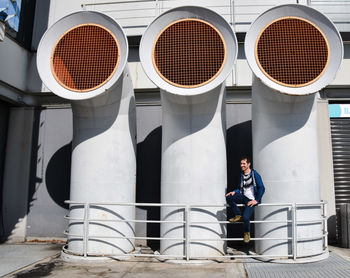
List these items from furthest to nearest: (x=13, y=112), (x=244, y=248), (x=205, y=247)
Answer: (x=13, y=112), (x=244, y=248), (x=205, y=247)

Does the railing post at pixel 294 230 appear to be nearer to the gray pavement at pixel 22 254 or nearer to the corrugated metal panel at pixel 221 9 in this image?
the gray pavement at pixel 22 254

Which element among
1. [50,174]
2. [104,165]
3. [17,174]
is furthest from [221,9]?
[17,174]

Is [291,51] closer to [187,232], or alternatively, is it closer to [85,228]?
[187,232]

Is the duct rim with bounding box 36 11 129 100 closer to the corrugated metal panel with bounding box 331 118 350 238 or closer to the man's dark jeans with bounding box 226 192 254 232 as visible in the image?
the man's dark jeans with bounding box 226 192 254 232

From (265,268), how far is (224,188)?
147cm

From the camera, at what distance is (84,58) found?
19.0 feet

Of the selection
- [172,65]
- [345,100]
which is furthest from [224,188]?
[345,100]

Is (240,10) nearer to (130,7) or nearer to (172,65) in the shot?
(130,7)

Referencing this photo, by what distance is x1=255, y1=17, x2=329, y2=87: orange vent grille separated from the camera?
17.6 feet

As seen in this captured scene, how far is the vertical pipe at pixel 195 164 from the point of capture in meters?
5.37

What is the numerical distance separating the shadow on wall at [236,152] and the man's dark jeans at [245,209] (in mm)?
1755

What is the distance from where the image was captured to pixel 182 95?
210 inches

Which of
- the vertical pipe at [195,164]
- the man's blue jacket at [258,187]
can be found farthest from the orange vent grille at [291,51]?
the man's blue jacket at [258,187]

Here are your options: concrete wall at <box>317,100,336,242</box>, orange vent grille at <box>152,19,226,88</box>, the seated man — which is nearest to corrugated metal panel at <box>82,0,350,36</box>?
concrete wall at <box>317,100,336,242</box>
